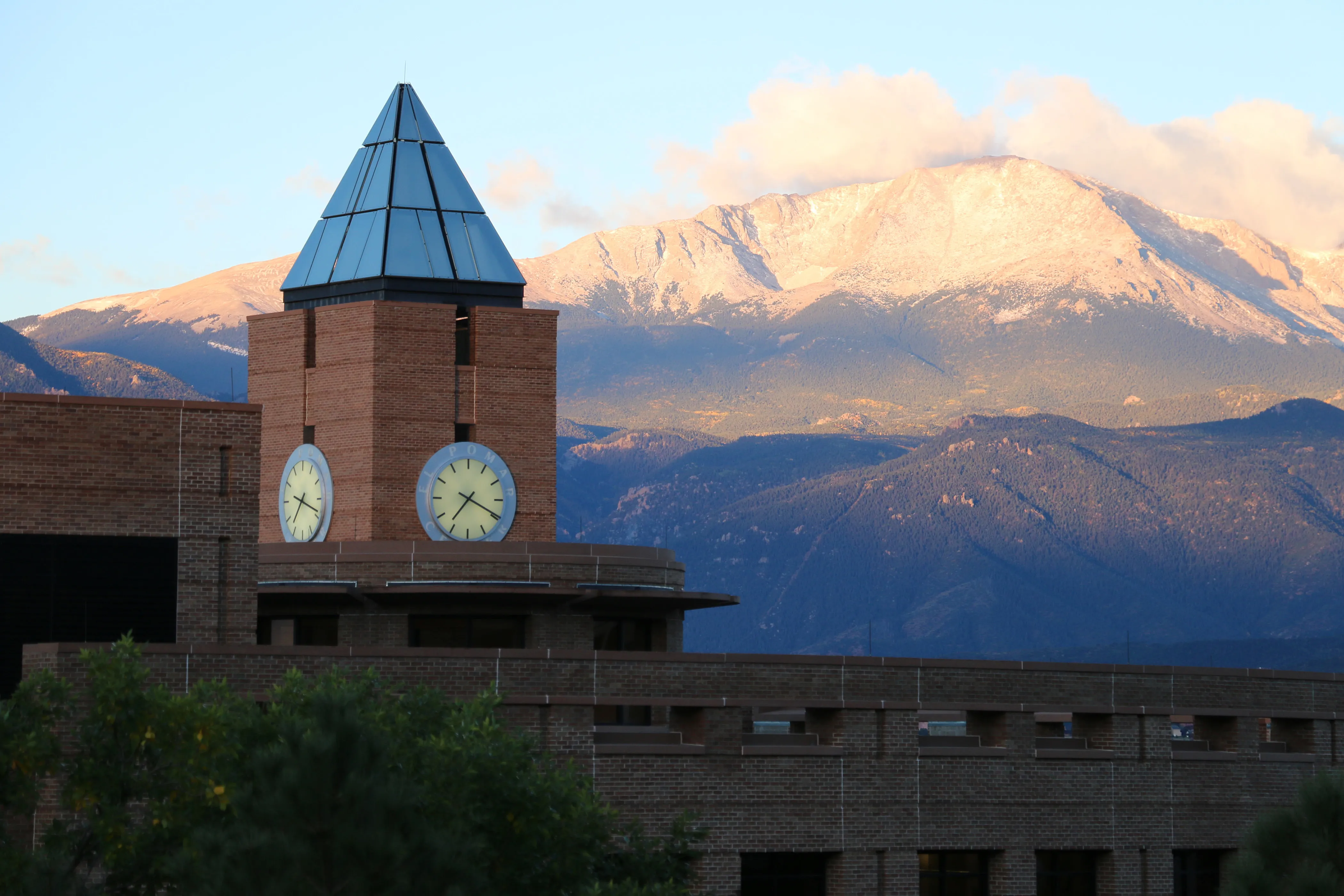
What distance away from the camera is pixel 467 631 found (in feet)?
144

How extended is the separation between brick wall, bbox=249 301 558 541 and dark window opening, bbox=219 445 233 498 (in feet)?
33.5

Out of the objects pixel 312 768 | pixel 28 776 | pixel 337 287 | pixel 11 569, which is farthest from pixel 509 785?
pixel 337 287

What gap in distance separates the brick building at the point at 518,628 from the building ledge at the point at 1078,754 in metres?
0.08

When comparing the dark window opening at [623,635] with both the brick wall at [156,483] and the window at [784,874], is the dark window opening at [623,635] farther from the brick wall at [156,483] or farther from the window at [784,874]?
the brick wall at [156,483]

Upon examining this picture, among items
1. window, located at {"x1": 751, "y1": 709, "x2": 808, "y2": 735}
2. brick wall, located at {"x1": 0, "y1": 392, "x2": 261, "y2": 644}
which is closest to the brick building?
brick wall, located at {"x1": 0, "y1": 392, "x2": 261, "y2": 644}

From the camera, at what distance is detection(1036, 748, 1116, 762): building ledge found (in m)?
37.1

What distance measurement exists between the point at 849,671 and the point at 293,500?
17.1 m

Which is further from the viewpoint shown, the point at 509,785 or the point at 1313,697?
the point at 1313,697

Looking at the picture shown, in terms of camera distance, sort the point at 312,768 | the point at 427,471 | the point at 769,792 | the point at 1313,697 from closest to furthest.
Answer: the point at 312,768
the point at 769,792
the point at 1313,697
the point at 427,471

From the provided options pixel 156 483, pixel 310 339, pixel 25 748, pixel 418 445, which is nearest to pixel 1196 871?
pixel 418 445

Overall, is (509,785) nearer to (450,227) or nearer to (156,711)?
(156,711)

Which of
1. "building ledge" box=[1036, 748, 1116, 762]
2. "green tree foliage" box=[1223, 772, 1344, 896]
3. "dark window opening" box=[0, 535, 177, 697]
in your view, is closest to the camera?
"green tree foliage" box=[1223, 772, 1344, 896]

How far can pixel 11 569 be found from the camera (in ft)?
112

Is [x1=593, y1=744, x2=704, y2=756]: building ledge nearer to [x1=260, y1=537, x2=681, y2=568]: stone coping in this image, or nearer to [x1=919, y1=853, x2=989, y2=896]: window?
[x1=919, y1=853, x2=989, y2=896]: window
